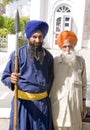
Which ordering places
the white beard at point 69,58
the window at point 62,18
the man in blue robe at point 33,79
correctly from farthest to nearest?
the window at point 62,18 → the white beard at point 69,58 → the man in blue robe at point 33,79

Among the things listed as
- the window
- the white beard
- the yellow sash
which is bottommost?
the yellow sash

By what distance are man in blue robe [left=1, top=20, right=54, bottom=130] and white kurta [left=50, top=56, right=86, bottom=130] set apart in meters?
0.09

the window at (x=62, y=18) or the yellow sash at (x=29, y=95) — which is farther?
the window at (x=62, y=18)

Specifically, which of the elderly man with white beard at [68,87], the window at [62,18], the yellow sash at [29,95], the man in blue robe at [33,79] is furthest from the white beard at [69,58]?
the window at [62,18]

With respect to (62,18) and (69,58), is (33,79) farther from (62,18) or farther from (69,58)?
(62,18)

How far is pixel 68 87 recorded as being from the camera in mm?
3047

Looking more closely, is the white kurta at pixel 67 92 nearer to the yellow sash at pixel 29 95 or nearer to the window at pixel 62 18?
the yellow sash at pixel 29 95

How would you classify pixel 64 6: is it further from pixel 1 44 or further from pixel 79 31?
pixel 1 44

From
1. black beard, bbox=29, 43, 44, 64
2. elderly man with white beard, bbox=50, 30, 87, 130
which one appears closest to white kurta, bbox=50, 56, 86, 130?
elderly man with white beard, bbox=50, 30, 87, 130

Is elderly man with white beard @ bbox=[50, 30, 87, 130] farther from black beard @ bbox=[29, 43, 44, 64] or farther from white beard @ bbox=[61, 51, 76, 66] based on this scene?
black beard @ bbox=[29, 43, 44, 64]

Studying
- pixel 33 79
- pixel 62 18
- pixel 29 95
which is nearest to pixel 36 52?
pixel 33 79

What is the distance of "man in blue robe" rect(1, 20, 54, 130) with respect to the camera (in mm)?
2934

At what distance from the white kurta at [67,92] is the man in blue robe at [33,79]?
0.28 ft

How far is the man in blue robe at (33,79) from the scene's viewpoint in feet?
9.62
